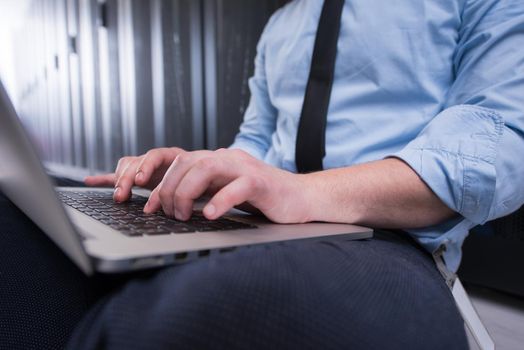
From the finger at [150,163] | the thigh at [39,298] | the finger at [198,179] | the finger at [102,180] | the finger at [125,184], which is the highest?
the finger at [198,179]

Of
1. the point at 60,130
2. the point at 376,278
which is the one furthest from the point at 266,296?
the point at 60,130

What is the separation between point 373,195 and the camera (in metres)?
0.48

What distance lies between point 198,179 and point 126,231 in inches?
3.6

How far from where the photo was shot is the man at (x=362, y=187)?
0.25 meters

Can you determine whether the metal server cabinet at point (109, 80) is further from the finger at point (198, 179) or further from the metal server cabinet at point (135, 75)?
the finger at point (198, 179)

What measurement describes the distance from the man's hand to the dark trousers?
73 mm

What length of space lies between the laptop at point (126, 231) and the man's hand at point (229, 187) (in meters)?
0.02

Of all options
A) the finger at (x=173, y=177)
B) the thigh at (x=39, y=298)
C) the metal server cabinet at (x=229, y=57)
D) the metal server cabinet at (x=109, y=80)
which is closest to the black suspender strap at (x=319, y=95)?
the finger at (x=173, y=177)

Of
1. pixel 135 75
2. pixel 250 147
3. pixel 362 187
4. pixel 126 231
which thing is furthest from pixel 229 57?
pixel 126 231

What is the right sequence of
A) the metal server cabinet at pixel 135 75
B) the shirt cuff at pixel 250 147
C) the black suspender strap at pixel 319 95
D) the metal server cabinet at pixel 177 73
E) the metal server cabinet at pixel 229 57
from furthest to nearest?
the metal server cabinet at pixel 135 75, the metal server cabinet at pixel 177 73, the metal server cabinet at pixel 229 57, the shirt cuff at pixel 250 147, the black suspender strap at pixel 319 95

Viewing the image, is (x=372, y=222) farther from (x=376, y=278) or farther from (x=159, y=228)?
(x=159, y=228)

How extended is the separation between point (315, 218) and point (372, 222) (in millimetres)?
95

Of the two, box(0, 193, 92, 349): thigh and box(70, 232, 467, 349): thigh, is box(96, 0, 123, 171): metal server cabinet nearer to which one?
box(0, 193, 92, 349): thigh

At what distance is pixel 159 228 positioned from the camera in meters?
0.36
